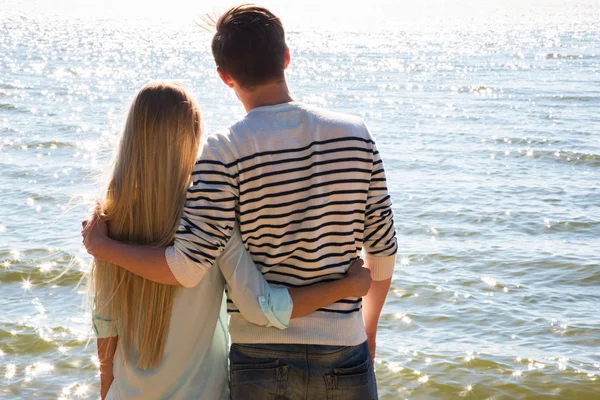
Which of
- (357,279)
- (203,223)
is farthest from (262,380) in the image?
(203,223)

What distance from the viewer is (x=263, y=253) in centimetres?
247

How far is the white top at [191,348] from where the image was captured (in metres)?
2.47

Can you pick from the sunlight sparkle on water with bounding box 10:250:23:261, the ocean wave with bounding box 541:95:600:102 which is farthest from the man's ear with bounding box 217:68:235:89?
the ocean wave with bounding box 541:95:600:102

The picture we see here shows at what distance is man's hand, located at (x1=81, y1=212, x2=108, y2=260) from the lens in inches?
98.0

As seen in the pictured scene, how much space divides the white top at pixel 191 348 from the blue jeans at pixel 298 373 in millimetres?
118

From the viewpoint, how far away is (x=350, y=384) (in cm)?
251

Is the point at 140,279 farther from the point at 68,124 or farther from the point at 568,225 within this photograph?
the point at 68,124

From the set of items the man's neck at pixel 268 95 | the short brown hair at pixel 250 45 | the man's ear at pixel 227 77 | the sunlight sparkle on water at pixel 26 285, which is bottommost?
the sunlight sparkle on water at pixel 26 285

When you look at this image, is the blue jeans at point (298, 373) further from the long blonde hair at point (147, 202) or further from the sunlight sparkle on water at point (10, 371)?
the sunlight sparkle on water at point (10, 371)

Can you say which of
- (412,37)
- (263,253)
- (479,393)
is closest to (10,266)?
(479,393)

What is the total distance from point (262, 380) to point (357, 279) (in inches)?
16.7

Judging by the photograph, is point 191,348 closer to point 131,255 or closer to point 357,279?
point 131,255

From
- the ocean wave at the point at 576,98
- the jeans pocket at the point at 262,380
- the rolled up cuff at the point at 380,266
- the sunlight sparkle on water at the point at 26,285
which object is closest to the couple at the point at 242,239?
the jeans pocket at the point at 262,380

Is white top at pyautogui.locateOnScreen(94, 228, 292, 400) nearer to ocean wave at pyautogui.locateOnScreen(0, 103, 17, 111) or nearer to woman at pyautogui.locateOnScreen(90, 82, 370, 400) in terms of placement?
woman at pyautogui.locateOnScreen(90, 82, 370, 400)
